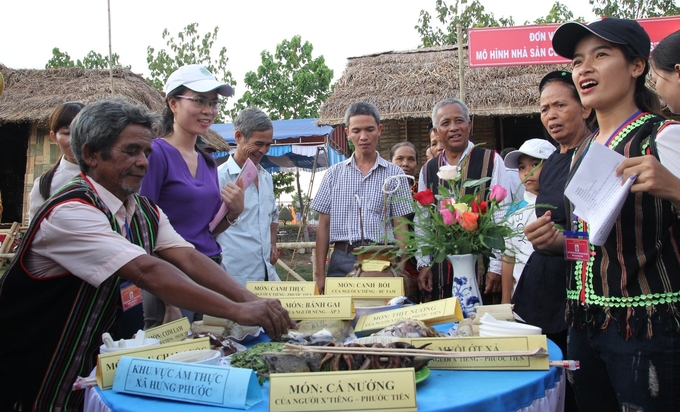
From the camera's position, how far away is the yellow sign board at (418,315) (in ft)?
6.24

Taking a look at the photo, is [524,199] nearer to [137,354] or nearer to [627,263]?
[627,263]

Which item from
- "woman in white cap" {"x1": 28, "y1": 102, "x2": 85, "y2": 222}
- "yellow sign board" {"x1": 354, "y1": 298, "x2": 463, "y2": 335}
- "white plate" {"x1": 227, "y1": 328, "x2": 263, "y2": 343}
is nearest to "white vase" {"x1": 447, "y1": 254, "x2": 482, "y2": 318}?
"yellow sign board" {"x1": 354, "y1": 298, "x2": 463, "y2": 335}

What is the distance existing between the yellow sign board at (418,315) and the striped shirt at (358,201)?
1503 mm

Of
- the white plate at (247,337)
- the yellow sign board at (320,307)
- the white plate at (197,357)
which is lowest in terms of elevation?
the white plate at (247,337)

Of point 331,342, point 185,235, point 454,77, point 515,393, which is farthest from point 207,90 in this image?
point 454,77

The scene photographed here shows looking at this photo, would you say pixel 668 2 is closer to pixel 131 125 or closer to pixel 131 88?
pixel 131 88

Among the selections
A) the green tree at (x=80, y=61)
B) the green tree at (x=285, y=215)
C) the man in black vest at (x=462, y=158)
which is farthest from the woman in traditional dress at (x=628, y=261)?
the green tree at (x=80, y=61)

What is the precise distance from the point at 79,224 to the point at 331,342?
99cm

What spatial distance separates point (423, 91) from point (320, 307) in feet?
25.1

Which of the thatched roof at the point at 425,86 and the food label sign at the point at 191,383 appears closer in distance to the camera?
the food label sign at the point at 191,383

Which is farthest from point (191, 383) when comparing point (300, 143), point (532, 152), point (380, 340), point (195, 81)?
point (300, 143)

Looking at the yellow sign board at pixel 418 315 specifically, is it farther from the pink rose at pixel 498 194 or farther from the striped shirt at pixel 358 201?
the striped shirt at pixel 358 201

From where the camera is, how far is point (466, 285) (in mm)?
2299

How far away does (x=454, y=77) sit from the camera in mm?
9461
